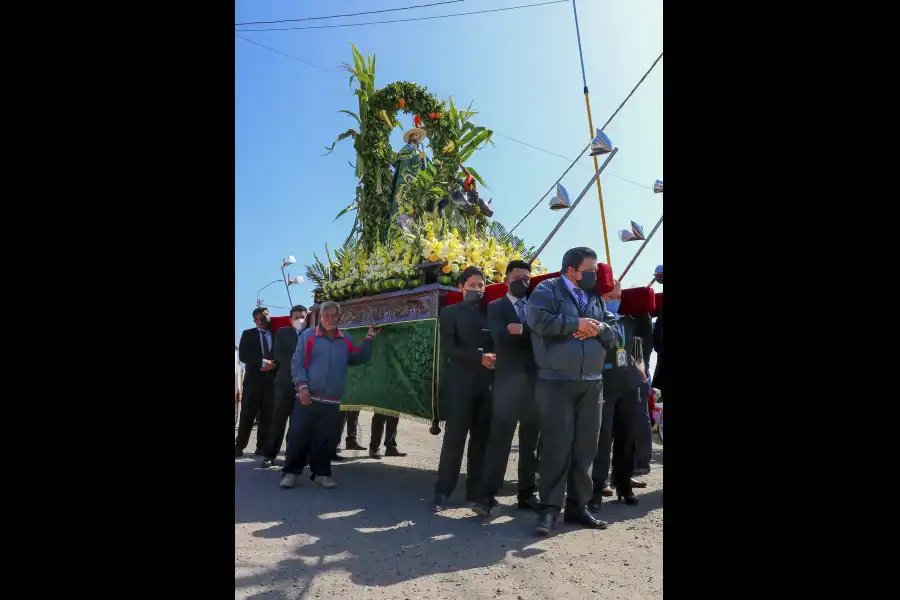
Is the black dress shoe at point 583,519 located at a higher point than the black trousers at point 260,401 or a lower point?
lower

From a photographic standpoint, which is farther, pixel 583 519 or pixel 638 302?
pixel 638 302

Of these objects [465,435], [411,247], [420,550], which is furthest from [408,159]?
[420,550]

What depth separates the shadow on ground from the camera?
138 inches

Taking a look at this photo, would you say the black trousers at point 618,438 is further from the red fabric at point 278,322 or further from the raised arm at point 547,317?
the red fabric at point 278,322

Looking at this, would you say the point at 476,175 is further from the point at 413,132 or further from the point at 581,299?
the point at 581,299

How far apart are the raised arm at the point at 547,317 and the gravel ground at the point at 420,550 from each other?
1.36m

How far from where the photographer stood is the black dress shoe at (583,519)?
14.9ft

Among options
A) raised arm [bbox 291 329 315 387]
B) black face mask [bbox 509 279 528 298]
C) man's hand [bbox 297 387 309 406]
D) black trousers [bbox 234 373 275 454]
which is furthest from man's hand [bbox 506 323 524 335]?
black trousers [bbox 234 373 275 454]

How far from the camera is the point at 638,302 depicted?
18.7 feet

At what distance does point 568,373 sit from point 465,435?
48.3 inches

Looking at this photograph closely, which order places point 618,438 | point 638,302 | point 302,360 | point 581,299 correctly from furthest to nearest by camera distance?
point 302,360
point 638,302
point 618,438
point 581,299

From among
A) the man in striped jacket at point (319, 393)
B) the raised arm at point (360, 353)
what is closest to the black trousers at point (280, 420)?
the man in striped jacket at point (319, 393)
